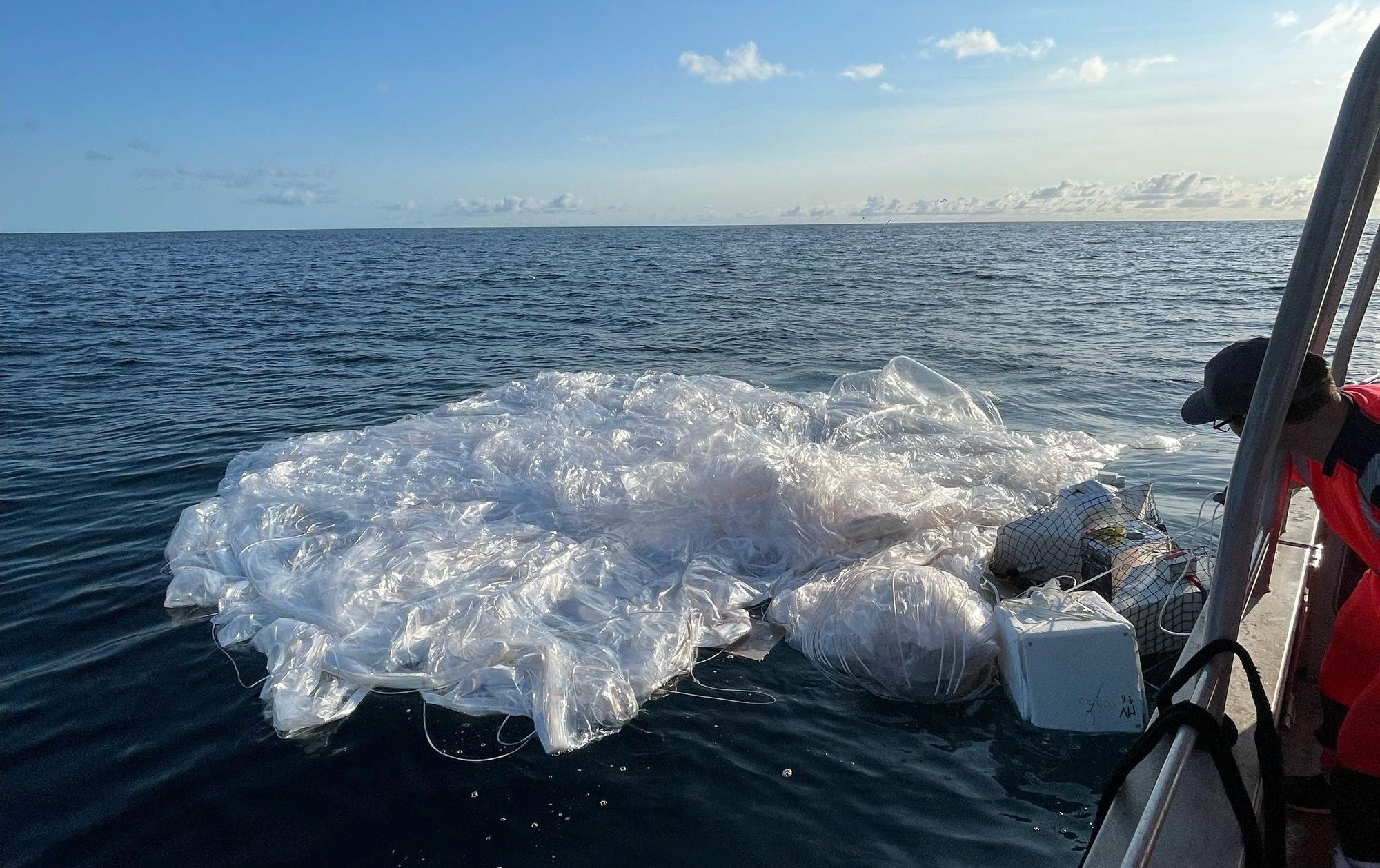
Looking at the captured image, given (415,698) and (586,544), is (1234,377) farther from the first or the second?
(586,544)

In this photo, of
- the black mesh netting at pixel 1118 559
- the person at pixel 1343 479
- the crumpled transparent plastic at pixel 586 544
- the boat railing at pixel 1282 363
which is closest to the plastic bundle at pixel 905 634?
the crumpled transparent plastic at pixel 586 544

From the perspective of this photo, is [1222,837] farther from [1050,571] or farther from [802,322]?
[802,322]

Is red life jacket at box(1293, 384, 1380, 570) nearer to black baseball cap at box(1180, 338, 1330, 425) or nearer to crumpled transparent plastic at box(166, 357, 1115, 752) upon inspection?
black baseball cap at box(1180, 338, 1330, 425)

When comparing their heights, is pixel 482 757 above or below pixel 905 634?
below

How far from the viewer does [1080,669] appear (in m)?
3.46

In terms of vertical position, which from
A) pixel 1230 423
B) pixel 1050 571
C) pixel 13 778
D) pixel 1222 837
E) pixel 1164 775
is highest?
pixel 1230 423

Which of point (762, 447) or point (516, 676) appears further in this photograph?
point (762, 447)

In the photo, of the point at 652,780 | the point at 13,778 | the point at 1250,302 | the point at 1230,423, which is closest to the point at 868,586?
the point at 652,780

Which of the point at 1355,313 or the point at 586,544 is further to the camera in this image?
the point at 586,544

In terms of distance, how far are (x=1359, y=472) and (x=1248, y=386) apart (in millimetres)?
265

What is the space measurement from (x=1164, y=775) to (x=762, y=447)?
175 inches

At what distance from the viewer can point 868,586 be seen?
4.23 metres

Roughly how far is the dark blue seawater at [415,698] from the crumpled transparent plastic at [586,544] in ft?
0.65

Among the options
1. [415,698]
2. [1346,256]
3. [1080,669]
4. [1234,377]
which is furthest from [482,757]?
[1346,256]
